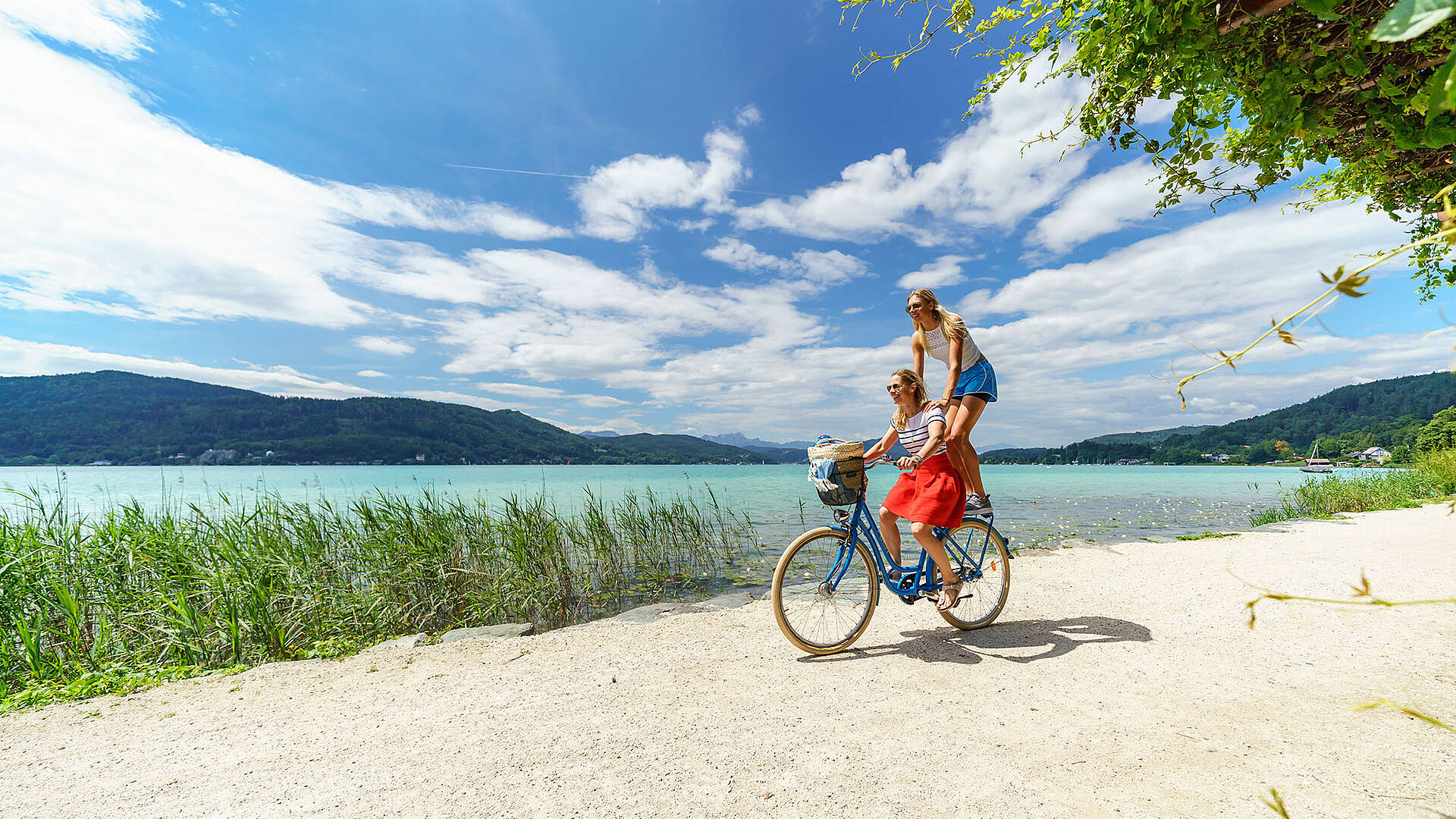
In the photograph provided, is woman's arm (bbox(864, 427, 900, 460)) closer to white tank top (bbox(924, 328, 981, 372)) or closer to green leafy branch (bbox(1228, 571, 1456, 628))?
white tank top (bbox(924, 328, 981, 372))

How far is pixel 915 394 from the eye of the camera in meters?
4.76

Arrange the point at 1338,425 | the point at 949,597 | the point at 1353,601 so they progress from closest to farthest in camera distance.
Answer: the point at 1353,601 → the point at 949,597 → the point at 1338,425

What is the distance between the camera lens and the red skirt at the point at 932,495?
14.5ft

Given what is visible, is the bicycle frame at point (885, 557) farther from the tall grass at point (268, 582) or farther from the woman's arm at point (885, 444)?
the tall grass at point (268, 582)

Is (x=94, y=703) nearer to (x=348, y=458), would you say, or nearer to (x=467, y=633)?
(x=467, y=633)

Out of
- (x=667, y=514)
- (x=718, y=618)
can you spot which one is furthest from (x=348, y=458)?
(x=718, y=618)

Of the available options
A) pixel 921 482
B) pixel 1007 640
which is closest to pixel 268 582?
pixel 921 482

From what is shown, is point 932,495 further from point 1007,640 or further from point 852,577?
point 1007,640

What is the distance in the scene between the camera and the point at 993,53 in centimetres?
407

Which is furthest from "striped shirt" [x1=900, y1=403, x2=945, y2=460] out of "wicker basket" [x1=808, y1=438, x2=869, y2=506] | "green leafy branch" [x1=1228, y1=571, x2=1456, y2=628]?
"green leafy branch" [x1=1228, y1=571, x2=1456, y2=628]

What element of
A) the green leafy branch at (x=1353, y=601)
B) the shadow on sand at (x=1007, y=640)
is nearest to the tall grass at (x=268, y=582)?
the shadow on sand at (x=1007, y=640)

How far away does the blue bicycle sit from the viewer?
14.9 feet

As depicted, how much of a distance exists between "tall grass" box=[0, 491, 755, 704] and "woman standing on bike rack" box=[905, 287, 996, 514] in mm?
5021

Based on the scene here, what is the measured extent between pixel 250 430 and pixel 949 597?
264 ft
